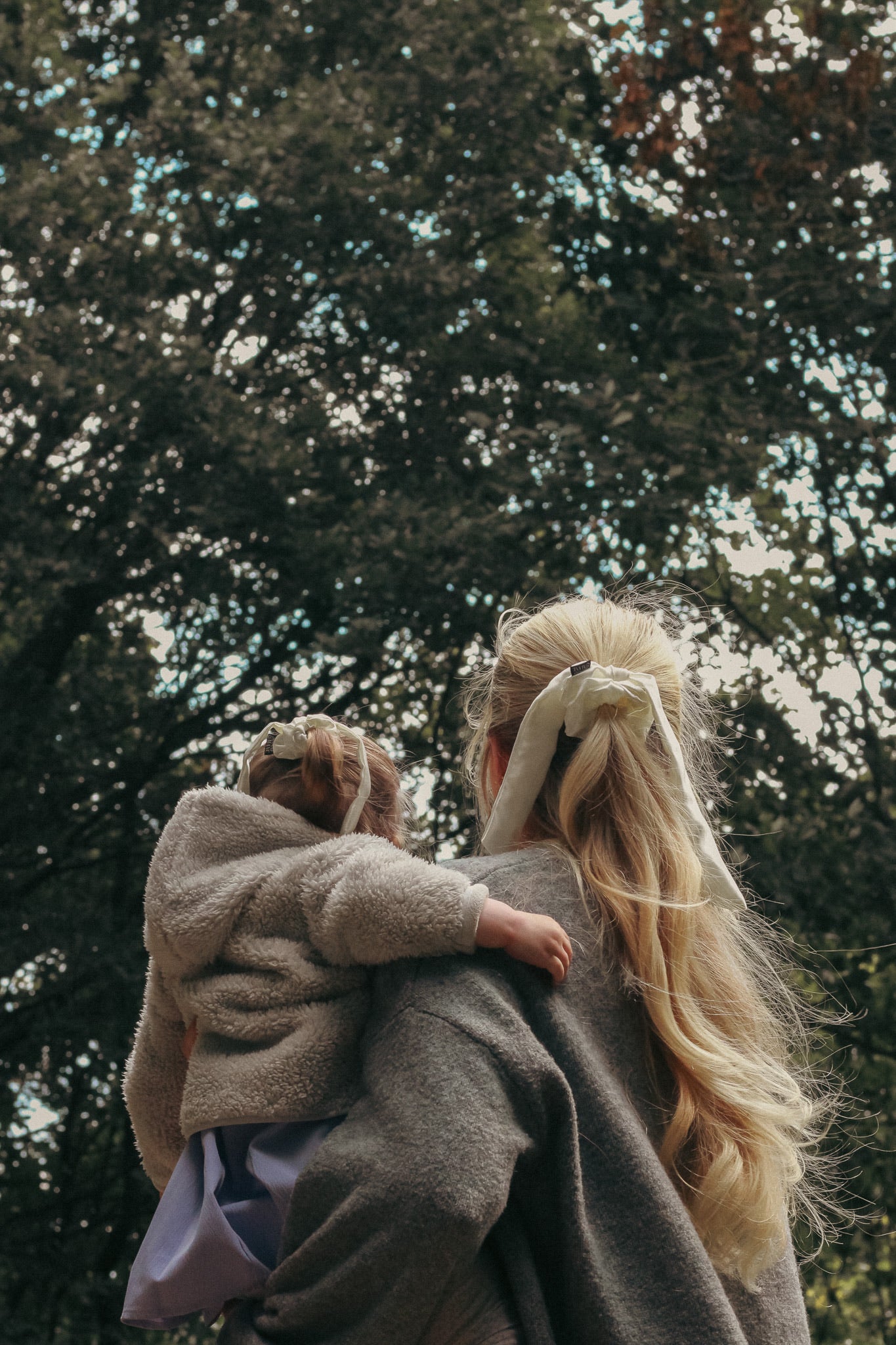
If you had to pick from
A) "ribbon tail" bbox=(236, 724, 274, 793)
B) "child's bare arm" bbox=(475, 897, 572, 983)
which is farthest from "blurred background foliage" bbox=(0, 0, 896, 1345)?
"child's bare arm" bbox=(475, 897, 572, 983)

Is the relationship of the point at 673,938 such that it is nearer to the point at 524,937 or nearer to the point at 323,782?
the point at 524,937

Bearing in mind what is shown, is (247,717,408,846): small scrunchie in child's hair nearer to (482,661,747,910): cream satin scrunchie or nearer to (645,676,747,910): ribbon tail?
(482,661,747,910): cream satin scrunchie

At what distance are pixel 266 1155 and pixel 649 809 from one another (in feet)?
1.99

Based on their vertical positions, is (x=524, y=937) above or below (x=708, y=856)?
below

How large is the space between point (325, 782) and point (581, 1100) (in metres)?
0.87

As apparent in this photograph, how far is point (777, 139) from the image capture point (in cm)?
613

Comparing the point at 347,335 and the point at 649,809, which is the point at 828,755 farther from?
the point at 649,809

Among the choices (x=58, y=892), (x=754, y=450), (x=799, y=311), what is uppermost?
(x=799, y=311)

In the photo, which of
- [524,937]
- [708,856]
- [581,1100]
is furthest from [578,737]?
[581,1100]

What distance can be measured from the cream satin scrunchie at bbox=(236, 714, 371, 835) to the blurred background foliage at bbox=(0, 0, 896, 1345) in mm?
3230

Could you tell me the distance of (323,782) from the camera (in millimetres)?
2170

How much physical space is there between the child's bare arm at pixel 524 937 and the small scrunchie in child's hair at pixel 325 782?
2.29 ft

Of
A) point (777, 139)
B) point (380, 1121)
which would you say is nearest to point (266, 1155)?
point (380, 1121)

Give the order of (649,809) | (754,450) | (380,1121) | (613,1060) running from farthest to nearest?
(754,450) < (649,809) < (613,1060) < (380,1121)
